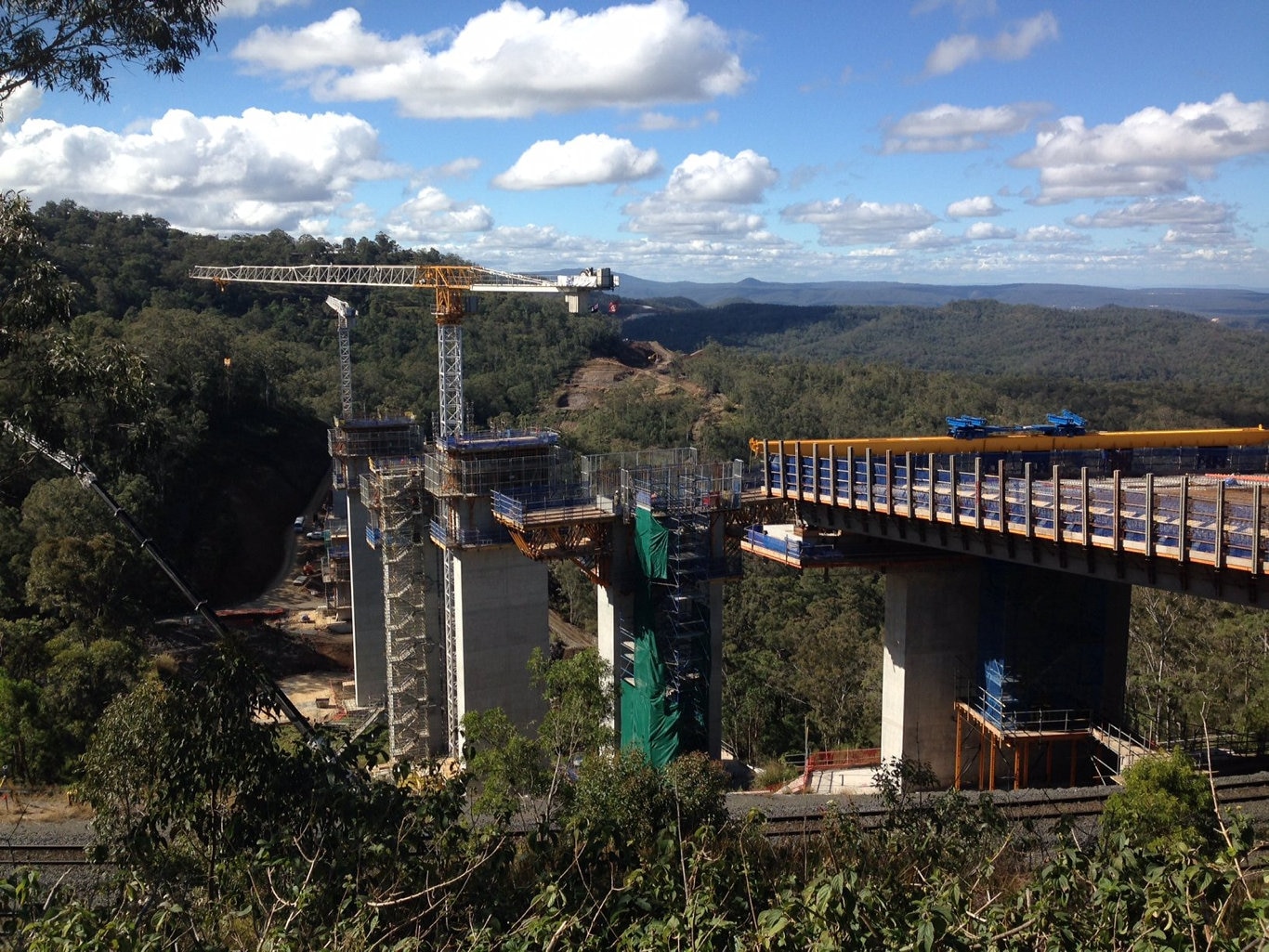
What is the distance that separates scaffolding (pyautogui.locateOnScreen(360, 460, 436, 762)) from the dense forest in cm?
302

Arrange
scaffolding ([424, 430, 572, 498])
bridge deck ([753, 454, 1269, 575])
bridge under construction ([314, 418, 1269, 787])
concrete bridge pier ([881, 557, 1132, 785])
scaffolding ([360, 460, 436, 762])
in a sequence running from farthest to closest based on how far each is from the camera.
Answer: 1. scaffolding ([360, 460, 436, 762])
2. scaffolding ([424, 430, 572, 498])
3. concrete bridge pier ([881, 557, 1132, 785])
4. bridge under construction ([314, 418, 1269, 787])
5. bridge deck ([753, 454, 1269, 575])

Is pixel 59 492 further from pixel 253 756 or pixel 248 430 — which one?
pixel 253 756

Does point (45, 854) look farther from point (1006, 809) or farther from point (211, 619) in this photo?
point (1006, 809)

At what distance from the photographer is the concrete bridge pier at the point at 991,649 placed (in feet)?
70.1

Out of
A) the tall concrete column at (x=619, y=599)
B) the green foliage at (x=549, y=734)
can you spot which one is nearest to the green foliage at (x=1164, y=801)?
the green foliage at (x=549, y=734)

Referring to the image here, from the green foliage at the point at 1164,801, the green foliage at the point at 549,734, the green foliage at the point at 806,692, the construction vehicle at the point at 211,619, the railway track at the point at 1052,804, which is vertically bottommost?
the green foliage at the point at 806,692

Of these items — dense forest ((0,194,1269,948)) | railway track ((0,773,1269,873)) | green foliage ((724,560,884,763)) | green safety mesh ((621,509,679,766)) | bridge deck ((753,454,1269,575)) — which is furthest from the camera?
green foliage ((724,560,884,763))

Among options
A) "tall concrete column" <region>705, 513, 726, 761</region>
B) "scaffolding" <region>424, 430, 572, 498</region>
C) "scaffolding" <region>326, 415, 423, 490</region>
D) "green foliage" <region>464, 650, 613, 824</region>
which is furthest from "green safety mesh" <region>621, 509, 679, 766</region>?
"scaffolding" <region>326, 415, 423, 490</region>

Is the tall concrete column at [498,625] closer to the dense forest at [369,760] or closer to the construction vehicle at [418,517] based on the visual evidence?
the construction vehicle at [418,517]

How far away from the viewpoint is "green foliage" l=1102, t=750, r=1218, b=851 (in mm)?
13750

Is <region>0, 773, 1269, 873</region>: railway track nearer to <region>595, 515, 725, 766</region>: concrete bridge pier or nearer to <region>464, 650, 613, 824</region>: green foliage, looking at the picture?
<region>595, 515, 725, 766</region>: concrete bridge pier

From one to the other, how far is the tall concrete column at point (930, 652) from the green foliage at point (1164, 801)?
6827 millimetres

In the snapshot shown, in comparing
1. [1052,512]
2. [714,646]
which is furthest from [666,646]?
[1052,512]

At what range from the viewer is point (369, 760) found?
8.90 metres
